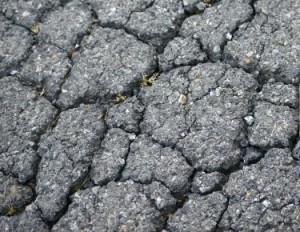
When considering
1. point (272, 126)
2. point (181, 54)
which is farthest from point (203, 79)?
point (272, 126)

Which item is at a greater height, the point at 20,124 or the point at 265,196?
the point at 20,124

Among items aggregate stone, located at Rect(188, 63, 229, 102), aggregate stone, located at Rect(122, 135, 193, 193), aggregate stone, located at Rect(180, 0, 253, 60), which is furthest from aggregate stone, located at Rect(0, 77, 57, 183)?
aggregate stone, located at Rect(180, 0, 253, 60)

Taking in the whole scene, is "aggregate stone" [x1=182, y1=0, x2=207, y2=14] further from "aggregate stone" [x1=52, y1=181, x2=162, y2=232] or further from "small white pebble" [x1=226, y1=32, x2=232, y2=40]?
"aggregate stone" [x1=52, y1=181, x2=162, y2=232]

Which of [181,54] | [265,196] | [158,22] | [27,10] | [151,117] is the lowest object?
[265,196]

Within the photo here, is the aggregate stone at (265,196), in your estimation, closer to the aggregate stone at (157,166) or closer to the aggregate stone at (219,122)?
the aggregate stone at (219,122)

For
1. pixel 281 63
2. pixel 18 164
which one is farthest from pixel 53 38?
pixel 281 63

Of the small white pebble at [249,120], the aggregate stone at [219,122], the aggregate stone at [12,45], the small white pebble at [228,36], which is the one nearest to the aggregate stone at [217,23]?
the small white pebble at [228,36]

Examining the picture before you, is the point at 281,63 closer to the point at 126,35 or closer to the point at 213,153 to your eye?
the point at 213,153

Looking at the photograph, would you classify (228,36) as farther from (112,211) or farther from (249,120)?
(112,211)

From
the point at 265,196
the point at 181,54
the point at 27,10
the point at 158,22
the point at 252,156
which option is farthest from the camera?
the point at 27,10
